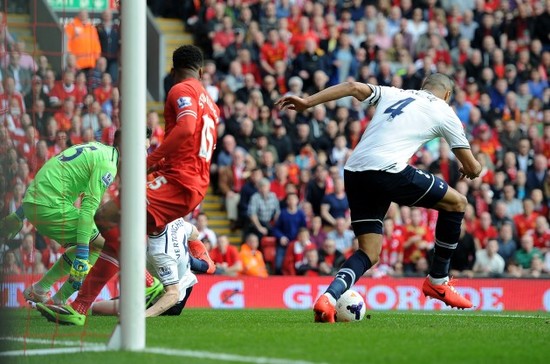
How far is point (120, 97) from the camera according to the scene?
761 cm

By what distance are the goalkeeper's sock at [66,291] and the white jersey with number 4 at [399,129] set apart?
2537 mm

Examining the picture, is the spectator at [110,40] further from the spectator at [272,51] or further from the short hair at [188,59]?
the spectator at [272,51]

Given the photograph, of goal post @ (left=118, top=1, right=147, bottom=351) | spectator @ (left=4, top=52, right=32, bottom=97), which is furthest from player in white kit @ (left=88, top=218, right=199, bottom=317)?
goal post @ (left=118, top=1, right=147, bottom=351)

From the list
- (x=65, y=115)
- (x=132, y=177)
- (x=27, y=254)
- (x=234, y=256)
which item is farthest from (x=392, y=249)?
(x=132, y=177)

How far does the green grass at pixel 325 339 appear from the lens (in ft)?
23.8

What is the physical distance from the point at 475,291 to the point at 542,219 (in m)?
2.23

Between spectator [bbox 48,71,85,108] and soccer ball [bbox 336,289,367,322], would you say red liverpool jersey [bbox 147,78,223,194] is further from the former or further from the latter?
soccer ball [bbox 336,289,367,322]

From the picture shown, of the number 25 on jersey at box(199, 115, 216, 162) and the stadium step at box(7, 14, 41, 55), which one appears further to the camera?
the number 25 on jersey at box(199, 115, 216, 162)

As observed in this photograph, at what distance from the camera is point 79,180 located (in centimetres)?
1069

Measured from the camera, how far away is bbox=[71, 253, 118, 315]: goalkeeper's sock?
32.3 ft

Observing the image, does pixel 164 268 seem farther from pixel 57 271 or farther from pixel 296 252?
pixel 296 252

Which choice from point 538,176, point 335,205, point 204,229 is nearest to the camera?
point 204,229

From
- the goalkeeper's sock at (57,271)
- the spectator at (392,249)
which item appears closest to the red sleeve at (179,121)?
the goalkeeper's sock at (57,271)

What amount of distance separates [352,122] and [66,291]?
1135cm
